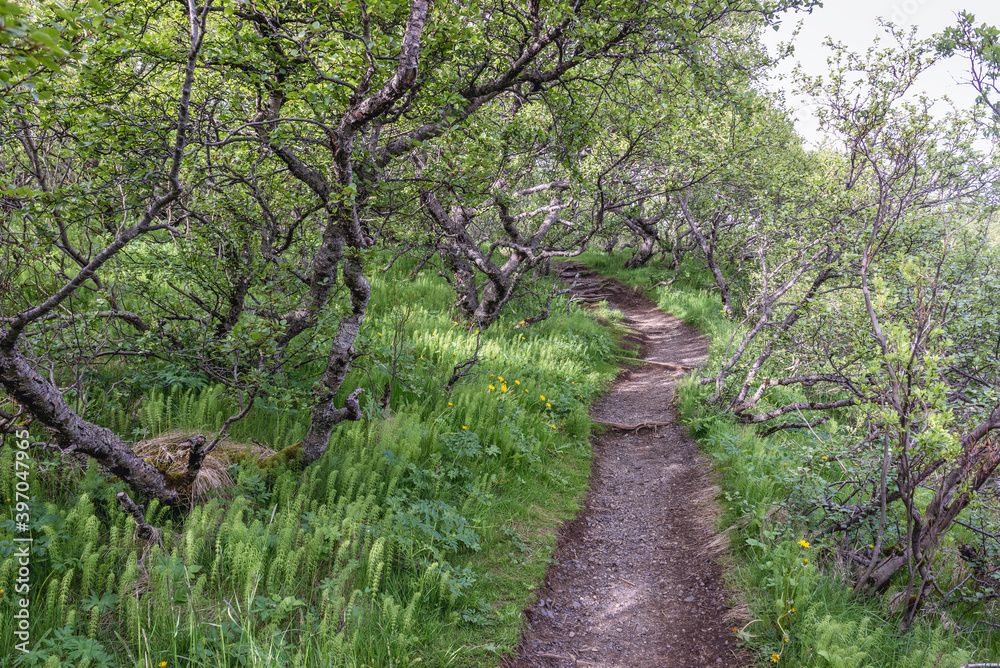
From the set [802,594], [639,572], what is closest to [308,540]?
[639,572]

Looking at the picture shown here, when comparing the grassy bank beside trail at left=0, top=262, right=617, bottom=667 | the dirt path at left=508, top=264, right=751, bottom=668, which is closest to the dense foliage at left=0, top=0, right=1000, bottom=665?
the grassy bank beside trail at left=0, top=262, right=617, bottom=667

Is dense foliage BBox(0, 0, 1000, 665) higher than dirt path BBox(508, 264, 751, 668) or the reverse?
higher

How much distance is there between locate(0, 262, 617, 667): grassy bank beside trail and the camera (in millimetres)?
2764

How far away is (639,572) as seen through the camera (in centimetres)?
504

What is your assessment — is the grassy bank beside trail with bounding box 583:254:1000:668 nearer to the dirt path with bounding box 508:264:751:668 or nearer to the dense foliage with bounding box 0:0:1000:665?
the dense foliage with bounding box 0:0:1000:665

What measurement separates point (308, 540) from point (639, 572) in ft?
10.6

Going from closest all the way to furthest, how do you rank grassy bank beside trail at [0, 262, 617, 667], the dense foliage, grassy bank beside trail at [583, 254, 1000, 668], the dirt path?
grassy bank beside trail at [0, 262, 617, 667] < the dense foliage < grassy bank beside trail at [583, 254, 1000, 668] < the dirt path

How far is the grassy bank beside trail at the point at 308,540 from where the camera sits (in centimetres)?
276

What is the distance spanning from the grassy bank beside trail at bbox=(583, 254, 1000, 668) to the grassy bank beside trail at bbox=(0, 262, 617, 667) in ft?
5.81

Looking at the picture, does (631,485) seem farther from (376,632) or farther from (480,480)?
(376,632)

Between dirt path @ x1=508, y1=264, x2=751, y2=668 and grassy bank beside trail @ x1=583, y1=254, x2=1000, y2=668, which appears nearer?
grassy bank beside trail @ x1=583, y1=254, x2=1000, y2=668

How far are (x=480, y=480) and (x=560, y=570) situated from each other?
1.17 m

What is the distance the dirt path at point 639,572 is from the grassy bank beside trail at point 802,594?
272mm

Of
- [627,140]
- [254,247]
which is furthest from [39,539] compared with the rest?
[627,140]
